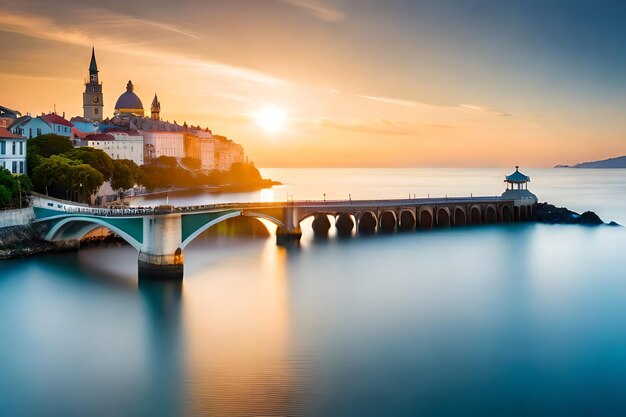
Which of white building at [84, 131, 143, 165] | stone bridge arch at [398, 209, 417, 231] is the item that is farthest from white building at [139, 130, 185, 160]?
stone bridge arch at [398, 209, 417, 231]

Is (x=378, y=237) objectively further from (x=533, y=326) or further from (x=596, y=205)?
(x=596, y=205)

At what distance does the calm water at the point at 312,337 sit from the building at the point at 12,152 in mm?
11135

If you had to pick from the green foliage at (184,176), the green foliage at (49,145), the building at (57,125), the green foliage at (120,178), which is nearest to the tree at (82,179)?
the green foliage at (49,145)

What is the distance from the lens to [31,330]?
26.0 metres

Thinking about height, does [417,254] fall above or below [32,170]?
below

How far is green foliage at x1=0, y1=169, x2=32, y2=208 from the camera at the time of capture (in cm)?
3950

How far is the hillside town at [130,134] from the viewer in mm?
84637

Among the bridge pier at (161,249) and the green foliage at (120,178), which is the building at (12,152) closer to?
the green foliage at (120,178)

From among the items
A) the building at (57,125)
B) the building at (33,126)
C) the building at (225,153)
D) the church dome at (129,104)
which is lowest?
the building at (33,126)

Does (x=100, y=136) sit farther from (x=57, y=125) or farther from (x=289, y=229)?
(x=289, y=229)

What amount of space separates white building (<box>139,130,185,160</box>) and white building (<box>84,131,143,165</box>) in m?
8.43

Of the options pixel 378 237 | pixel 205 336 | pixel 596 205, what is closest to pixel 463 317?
pixel 205 336

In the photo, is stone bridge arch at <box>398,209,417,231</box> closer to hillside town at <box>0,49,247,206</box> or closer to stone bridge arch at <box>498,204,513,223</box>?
stone bridge arch at <box>498,204,513,223</box>

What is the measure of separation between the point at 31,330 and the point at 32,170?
101 ft
